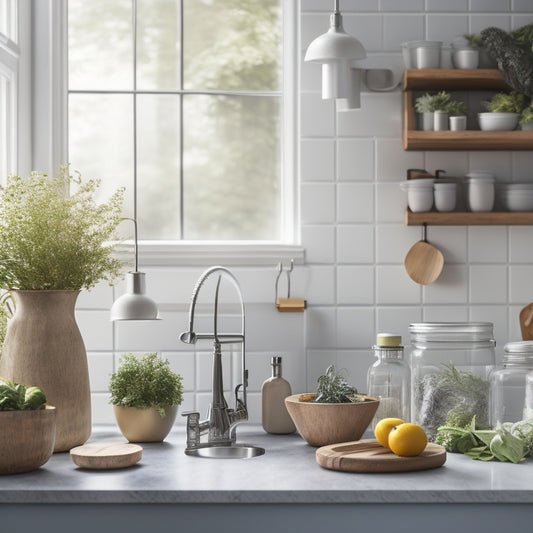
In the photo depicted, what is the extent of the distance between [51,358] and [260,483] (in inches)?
27.7

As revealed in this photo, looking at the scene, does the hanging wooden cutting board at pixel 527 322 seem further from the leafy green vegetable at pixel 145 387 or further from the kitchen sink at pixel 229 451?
the leafy green vegetable at pixel 145 387

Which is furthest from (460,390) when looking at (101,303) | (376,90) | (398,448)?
(101,303)


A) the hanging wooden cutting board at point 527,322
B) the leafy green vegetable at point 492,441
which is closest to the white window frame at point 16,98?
the leafy green vegetable at point 492,441

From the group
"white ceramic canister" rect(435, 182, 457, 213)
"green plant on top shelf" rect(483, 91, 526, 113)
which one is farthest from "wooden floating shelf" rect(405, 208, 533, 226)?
"green plant on top shelf" rect(483, 91, 526, 113)

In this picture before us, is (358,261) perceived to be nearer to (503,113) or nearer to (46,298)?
(503,113)

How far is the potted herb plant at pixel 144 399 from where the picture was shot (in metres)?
2.14

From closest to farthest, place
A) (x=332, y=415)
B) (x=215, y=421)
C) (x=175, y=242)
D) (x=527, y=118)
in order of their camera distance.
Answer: (x=332, y=415) → (x=215, y=421) → (x=527, y=118) → (x=175, y=242)

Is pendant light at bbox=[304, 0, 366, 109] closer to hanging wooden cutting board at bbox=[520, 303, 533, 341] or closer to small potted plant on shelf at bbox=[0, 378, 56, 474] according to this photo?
hanging wooden cutting board at bbox=[520, 303, 533, 341]

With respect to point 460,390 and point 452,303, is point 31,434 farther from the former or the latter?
point 452,303

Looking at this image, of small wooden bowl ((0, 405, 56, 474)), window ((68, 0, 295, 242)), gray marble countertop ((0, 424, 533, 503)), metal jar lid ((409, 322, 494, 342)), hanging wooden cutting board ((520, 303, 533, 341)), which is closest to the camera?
gray marble countertop ((0, 424, 533, 503))

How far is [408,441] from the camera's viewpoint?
1.81 meters

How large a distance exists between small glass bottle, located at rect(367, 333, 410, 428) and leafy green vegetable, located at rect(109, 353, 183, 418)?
57cm

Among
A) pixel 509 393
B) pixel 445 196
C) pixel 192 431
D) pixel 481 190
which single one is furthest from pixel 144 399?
pixel 481 190

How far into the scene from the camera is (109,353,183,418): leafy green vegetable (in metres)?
2.14
